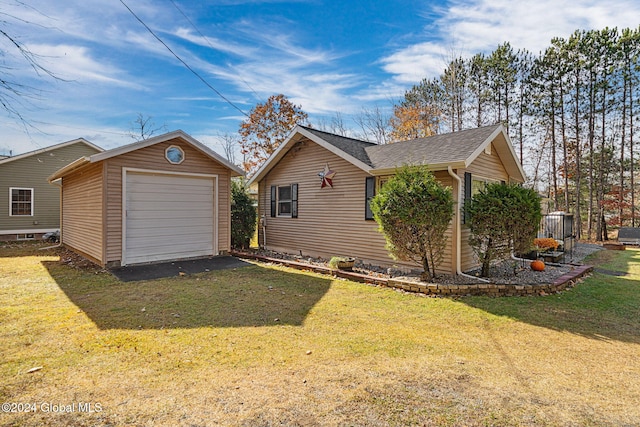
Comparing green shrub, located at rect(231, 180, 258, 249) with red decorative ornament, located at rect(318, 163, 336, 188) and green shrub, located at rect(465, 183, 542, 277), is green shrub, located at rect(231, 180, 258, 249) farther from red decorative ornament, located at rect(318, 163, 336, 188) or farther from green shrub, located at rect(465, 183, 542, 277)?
green shrub, located at rect(465, 183, 542, 277)

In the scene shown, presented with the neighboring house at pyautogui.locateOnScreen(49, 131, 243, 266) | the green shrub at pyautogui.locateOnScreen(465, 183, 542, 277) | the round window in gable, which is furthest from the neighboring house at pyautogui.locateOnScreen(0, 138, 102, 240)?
the green shrub at pyautogui.locateOnScreen(465, 183, 542, 277)

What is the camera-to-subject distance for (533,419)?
2.46 m

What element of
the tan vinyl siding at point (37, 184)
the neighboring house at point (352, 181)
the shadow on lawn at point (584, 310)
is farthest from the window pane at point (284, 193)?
the tan vinyl siding at point (37, 184)

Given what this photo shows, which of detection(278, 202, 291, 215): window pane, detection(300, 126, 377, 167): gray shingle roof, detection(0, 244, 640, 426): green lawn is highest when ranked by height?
detection(300, 126, 377, 167): gray shingle roof

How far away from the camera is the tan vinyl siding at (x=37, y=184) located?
14.5m

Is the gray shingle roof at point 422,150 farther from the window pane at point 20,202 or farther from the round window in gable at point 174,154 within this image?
the window pane at point 20,202

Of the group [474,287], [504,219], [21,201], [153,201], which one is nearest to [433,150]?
[504,219]

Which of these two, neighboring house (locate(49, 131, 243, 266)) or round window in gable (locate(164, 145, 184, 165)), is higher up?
round window in gable (locate(164, 145, 184, 165))

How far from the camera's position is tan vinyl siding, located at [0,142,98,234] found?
14.5 metres

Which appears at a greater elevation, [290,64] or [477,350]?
[290,64]

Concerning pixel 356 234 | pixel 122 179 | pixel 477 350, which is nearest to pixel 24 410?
pixel 477 350

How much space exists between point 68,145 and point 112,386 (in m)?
17.8

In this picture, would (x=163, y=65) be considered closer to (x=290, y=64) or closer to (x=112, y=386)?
(x=290, y=64)

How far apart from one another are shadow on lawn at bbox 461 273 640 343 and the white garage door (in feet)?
23.1
